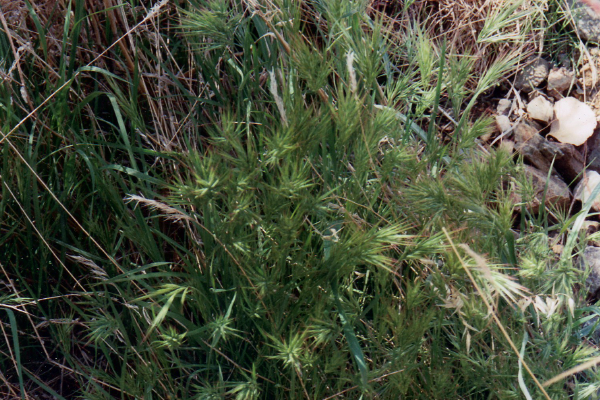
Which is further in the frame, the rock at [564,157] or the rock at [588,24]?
the rock at [588,24]

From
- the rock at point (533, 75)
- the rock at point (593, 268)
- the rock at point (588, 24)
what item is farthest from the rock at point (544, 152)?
the rock at point (588, 24)

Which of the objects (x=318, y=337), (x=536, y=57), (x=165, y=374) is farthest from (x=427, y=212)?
(x=536, y=57)

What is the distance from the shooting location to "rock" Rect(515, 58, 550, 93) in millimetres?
1880

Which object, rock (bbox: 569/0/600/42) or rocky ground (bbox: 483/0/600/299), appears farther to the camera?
rock (bbox: 569/0/600/42)

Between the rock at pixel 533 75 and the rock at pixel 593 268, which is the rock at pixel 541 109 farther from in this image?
the rock at pixel 593 268

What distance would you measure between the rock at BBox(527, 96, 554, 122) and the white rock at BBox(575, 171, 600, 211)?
22 centimetres

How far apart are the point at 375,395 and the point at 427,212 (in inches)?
14.4

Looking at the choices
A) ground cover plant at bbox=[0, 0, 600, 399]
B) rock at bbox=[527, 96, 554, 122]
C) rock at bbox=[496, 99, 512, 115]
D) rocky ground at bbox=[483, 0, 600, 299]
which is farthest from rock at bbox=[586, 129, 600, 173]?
ground cover plant at bbox=[0, 0, 600, 399]

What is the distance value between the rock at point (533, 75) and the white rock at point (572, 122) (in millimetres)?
103

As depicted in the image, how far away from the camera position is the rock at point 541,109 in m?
1.83

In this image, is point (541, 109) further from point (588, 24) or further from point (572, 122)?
point (588, 24)

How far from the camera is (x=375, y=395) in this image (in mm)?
1099

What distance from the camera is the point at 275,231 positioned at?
98 centimetres

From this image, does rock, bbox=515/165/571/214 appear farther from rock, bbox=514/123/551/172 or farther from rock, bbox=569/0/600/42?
rock, bbox=569/0/600/42
